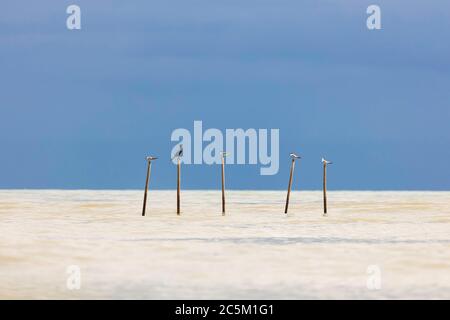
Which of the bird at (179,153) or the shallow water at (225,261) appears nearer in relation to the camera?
the shallow water at (225,261)

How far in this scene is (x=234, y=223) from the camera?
40719 millimetres

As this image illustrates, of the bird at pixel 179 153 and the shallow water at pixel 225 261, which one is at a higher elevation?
the bird at pixel 179 153

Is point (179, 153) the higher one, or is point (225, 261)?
point (179, 153)

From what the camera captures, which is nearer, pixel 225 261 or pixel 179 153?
pixel 225 261

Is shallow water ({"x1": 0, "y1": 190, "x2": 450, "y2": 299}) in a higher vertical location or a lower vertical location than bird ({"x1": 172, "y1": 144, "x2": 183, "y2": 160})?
lower

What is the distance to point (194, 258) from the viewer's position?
24.5 m

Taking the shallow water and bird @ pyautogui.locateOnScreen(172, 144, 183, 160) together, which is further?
bird @ pyautogui.locateOnScreen(172, 144, 183, 160)
